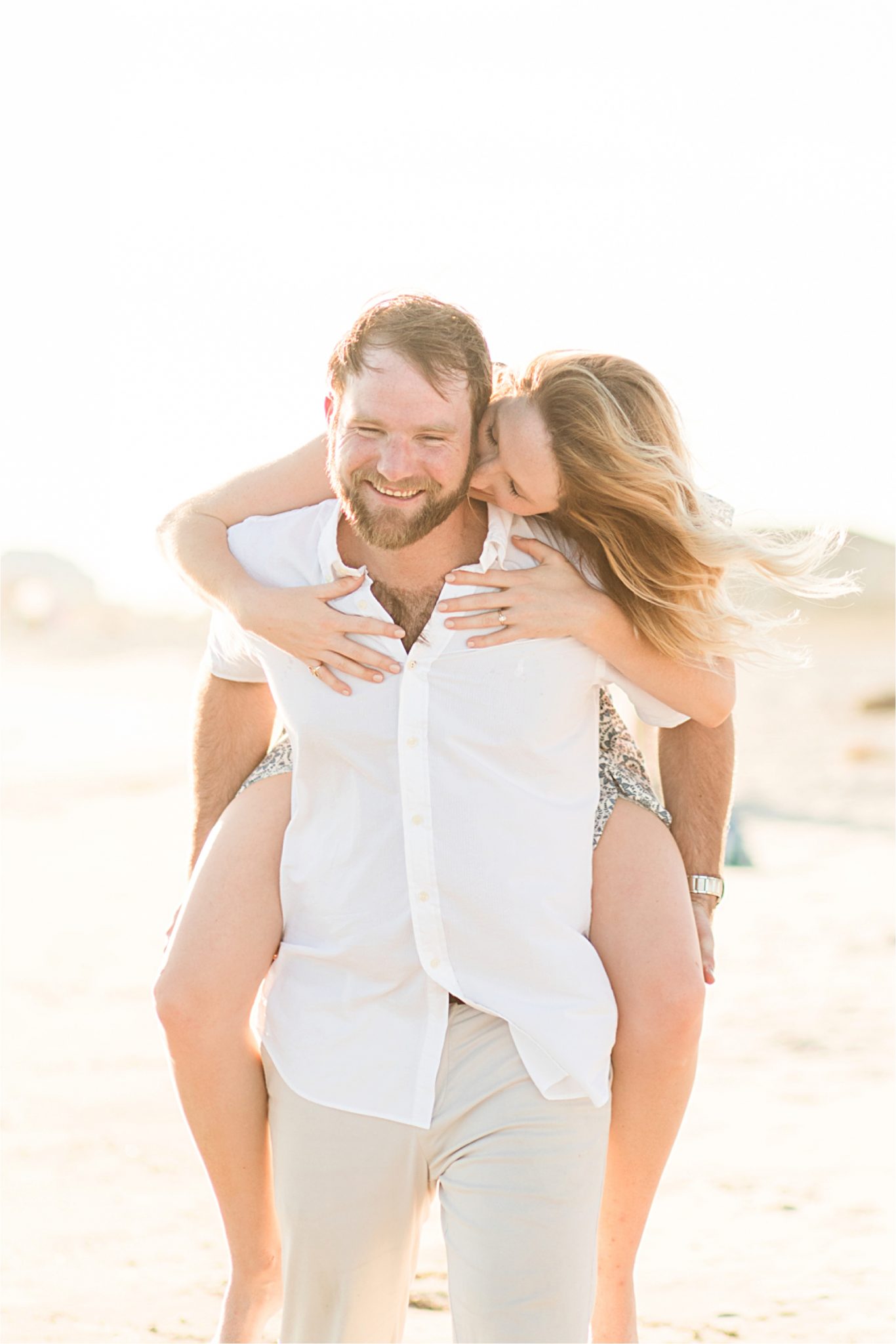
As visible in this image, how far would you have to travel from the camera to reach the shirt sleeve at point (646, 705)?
305 cm

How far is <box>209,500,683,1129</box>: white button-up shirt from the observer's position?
2830mm

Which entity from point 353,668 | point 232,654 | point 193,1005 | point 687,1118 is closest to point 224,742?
Result: point 232,654

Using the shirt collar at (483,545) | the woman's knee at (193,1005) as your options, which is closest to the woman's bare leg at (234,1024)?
the woman's knee at (193,1005)

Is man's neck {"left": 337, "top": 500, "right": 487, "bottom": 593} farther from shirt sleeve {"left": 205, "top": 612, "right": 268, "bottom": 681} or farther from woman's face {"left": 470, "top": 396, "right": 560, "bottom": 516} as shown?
shirt sleeve {"left": 205, "top": 612, "right": 268, "bottom": 681}

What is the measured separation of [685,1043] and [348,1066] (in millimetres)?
706

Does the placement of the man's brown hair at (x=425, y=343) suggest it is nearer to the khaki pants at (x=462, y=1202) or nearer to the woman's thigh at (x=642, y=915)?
the woman's thigh at (x=642, y=915)

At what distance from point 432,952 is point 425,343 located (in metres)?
1.26

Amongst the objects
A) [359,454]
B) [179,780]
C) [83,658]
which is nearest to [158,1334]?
[359,454]

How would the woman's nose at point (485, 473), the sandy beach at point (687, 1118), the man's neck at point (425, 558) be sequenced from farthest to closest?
1. the sandy beach at point (687, 1118)
2. the man's neck at point (425, 558)
3. the woman's nose at point (485, 473)

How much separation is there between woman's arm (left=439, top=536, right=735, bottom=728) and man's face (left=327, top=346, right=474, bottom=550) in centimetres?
17

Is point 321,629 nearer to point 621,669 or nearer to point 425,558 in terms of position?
point 425,558

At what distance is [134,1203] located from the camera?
4562 millimetres

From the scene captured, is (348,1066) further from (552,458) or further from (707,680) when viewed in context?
(552,458)

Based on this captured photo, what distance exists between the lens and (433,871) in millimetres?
2836
